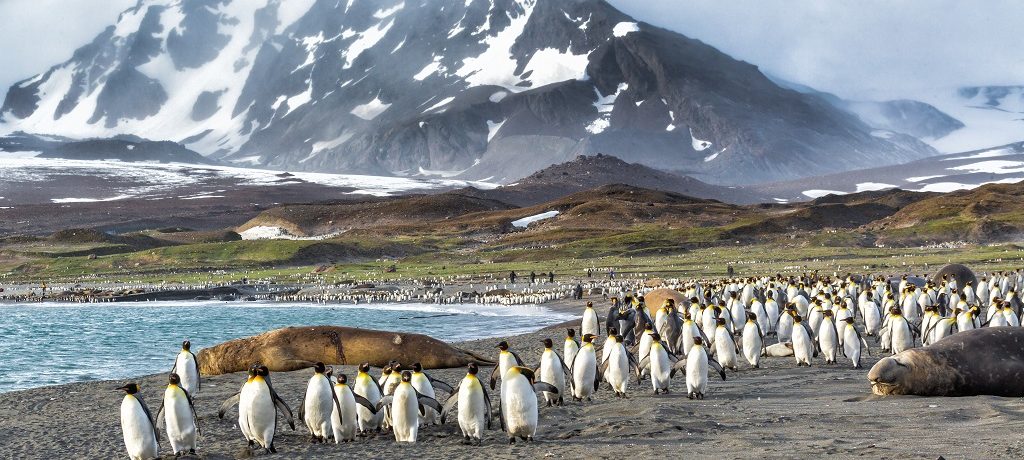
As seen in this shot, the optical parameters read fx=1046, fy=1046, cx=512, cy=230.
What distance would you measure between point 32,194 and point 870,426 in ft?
646

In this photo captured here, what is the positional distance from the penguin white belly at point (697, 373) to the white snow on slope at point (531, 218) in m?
91.2

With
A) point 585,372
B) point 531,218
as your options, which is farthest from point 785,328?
point 531,218

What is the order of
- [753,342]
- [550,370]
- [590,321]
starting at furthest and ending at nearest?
[590,321] → [753,342] → [550,370]

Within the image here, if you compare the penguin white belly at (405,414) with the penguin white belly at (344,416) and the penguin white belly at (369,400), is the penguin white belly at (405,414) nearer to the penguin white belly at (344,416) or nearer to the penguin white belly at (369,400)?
the penguin white belly at (344,416)

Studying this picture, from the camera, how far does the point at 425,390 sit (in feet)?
41.7

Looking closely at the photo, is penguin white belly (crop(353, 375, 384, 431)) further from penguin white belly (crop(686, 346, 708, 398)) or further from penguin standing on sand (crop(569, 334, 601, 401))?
penguin white belly (crop(686, 346, 708, 398))

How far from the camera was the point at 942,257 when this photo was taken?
5156 centimetres

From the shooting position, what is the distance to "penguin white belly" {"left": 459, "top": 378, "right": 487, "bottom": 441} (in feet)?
37.1

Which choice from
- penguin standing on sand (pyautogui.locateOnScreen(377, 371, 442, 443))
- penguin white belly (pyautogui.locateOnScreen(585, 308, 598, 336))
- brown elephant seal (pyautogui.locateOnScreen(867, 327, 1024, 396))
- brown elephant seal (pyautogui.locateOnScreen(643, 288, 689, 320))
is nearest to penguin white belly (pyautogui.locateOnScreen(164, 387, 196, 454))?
penguin standing on sand (pyautogui.locateOnScreen(377, 371, 442, 443))

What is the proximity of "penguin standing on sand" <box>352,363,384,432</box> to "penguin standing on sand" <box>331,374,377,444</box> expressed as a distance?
9.9 inches

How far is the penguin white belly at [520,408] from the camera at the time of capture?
1122 centimetres

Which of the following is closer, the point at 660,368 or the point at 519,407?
the point at 519,407

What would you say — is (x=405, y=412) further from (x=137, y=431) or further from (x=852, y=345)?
(x=852, y=345)

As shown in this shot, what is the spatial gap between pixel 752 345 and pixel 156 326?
2304 cm
